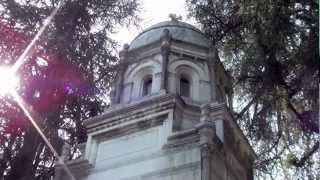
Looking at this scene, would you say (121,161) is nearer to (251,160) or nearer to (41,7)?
(251,160)

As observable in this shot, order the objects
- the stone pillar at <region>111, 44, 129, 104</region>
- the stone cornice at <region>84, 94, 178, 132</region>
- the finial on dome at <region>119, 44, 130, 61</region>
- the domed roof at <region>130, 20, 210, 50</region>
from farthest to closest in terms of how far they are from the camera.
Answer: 1. the domed roof at <region>130, 20, 210, 50</region>
2. the finial on dome at <region>119, 44, 130, 61</region>
3. the stone pillar at <region>111, 44, 129, 104</region>
4. the stone cornice at <region>84, 94, 178, 132</region>

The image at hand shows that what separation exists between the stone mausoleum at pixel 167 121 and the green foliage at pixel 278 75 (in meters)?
1.17

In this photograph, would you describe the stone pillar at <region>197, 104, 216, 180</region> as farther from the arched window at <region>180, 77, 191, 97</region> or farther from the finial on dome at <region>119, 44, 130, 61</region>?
the finial on dome at <region>119, 44, 130, 61</region>

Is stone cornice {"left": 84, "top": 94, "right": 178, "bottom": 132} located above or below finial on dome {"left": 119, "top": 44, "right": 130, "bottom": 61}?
below

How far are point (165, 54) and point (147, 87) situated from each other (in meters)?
1.20

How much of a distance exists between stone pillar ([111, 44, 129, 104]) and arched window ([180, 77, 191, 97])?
6.32 ft

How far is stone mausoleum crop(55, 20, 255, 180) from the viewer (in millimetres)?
15000

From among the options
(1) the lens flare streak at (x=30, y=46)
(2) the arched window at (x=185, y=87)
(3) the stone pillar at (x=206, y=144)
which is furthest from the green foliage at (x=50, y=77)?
(3) the stone pillar at (x=206, y=144)

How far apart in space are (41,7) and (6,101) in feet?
11.8

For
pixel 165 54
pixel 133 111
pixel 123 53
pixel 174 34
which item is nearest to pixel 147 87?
pixel 165 54

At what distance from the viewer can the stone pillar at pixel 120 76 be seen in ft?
60.2

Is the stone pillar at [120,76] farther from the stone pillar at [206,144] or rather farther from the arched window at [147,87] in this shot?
the stone pillar at [206,144]

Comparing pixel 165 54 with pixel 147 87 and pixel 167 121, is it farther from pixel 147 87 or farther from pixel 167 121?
pixel 167 121

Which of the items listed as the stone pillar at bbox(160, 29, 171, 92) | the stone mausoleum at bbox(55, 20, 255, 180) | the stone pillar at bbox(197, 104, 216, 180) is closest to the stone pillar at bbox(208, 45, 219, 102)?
the stone mausoleum at bbox(55, 20, 255, 180)
